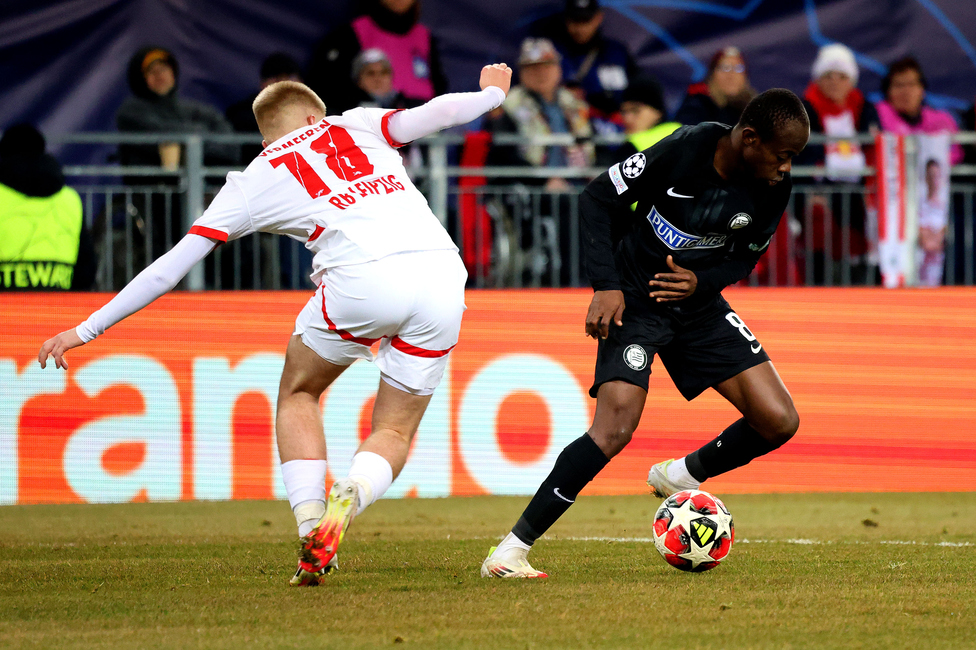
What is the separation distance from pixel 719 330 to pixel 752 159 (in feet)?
2.69

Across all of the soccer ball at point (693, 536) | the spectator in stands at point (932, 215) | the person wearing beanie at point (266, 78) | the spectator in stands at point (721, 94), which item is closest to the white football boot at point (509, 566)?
the soccer ball at point (693, 536)

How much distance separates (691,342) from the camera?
602 centimetres

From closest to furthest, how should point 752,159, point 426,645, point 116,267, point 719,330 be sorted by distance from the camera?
point 426,645 < point 752,159 < point 719,330 < point 116,267

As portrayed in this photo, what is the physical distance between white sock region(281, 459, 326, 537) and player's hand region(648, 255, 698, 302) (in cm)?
158

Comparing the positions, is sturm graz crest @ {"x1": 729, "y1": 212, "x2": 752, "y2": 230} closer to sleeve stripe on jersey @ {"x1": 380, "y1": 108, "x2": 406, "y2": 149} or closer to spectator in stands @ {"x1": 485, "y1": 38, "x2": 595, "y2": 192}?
sleeve stripe on jersey @ {"x1": 380, "y1": 108, "x2": 406, "y2": 149}

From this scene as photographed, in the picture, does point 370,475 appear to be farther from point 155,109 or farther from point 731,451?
point 155,109

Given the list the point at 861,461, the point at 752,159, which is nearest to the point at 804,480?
the point at 861,461

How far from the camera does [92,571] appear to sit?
5.89 m

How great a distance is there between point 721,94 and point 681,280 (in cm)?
549

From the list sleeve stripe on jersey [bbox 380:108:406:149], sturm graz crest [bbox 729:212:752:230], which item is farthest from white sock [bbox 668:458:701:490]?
sleeve stripe on jersey [bbox 380:108:406:149]

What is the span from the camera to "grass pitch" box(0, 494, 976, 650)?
168 inches

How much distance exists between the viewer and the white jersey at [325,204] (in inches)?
207

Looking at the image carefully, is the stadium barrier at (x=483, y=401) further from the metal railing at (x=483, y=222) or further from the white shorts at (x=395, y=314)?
the white shorts at (x=395, y=314)

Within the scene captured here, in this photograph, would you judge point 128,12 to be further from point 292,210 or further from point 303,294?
point 292,210
